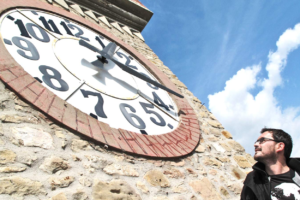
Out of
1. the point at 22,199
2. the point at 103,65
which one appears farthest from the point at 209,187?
the point at 103,65

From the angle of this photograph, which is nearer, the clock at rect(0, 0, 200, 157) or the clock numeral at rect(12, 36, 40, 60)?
the clock at rect(0, 0, 200, 157)

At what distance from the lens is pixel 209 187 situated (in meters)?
1.86

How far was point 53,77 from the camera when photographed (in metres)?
1.89

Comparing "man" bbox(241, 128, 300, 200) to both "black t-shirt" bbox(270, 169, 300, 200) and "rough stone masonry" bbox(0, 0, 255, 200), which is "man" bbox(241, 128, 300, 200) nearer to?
"black t-shirt" bbox(270, 169, 300, 200)

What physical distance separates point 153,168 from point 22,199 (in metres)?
0.86

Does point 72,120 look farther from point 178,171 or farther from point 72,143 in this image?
point 178,171

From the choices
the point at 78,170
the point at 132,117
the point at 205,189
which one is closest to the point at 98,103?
the point at 132,117

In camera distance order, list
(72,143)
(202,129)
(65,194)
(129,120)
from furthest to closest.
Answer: (202,129)
(129,120)
(72,143)
(65,194)

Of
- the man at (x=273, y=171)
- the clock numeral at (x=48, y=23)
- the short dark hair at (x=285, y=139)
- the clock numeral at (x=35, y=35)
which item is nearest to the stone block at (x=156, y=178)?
the man at (x=273, y=171)

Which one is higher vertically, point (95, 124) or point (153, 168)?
point (95, 124)

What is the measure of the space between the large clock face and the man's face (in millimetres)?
824

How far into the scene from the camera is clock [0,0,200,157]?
1.62 m

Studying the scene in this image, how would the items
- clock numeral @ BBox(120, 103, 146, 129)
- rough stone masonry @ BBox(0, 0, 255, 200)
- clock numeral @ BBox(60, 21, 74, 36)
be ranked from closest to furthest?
rough stone masonry @ BBox(0, 0, 255, 200) < clock numeral @ BBox(120, 103, 146, 129) < clock numeral @ BBox(60, 21, 74, 36)

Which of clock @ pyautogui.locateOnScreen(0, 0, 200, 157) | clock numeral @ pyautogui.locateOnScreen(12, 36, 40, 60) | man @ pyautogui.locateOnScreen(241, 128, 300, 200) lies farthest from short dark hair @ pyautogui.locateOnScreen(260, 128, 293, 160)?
clock numeral @ pyautogui.locateOnScreen(12, 36, 40, 60)
